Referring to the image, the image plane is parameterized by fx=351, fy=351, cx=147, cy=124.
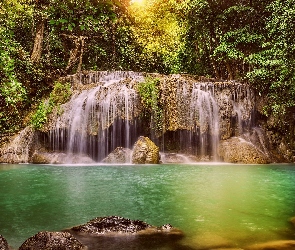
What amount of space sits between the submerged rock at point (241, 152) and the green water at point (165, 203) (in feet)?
15.7

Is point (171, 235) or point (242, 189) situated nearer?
point (171, 235)

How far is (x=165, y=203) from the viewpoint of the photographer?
23.9ft

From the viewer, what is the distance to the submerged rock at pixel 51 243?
4.02 metres

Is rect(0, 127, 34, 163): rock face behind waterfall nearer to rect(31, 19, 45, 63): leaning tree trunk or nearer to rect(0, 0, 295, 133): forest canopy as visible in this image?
rect(0, 0, 295, 133): forest canopy

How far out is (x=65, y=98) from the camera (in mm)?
18844

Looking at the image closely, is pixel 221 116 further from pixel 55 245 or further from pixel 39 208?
pixel 55 245

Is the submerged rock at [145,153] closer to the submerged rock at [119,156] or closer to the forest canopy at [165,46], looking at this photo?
the submerged rock at [119,156]

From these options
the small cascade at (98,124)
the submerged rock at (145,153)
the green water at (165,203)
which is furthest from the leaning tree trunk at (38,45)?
the green water at (165,203)

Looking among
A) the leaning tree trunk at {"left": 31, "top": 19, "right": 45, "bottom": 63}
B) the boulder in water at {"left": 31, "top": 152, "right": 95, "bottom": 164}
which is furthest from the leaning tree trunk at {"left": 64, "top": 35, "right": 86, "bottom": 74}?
the boulder in water at {"left": 31, "top": 152, "right": 95, "bottom": 164}

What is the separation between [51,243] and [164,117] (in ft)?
47.0

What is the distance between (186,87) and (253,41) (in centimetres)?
505

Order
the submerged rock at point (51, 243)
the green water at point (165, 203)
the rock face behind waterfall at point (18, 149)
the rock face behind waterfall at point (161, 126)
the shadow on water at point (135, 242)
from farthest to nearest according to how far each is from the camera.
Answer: the rock face behind waterfall at point (161, 126), the rock face behind waterfall at point (18, 149), the green water at point (165, 203), the shadow on water at point (135, 242), the submerged rock at point (51, 243)

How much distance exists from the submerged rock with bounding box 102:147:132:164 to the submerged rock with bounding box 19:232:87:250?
12.2 m

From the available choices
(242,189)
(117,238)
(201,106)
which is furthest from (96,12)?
(201,106)
